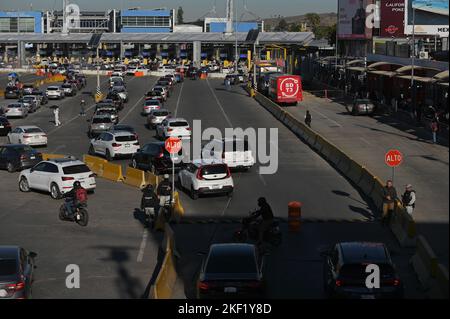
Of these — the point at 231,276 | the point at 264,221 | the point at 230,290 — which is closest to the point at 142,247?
the point at 264,221

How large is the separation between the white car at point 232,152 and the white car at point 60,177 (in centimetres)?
556

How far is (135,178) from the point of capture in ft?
106

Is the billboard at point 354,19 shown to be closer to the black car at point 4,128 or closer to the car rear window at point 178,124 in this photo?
the car rear window at point 178,124

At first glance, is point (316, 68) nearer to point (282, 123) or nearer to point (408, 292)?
point (282, 123)

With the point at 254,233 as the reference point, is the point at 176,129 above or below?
above

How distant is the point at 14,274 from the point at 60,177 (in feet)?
47.1

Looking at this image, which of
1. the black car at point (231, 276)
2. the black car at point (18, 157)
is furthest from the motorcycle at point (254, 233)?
the black car at point (18, 157)

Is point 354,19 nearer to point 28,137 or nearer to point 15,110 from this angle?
point 15,110

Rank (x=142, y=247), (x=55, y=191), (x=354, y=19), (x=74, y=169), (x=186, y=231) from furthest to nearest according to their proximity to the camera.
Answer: (x=354, y=19) < (x=55, y=191) < (x=74, y=169) < (x=186, y=231) < (x=142, y=247)

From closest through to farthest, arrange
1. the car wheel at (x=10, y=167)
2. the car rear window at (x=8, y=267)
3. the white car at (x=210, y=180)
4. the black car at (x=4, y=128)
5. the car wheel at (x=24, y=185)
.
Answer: the car rear window at (x=8, y=267)
the white car at (x=210, y=180)
the car wheel at (x=24, y=185)
the car wheel at (x=10, y=167)
the black car at (x=4, y=128)

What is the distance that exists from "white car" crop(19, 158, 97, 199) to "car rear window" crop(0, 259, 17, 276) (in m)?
13.7

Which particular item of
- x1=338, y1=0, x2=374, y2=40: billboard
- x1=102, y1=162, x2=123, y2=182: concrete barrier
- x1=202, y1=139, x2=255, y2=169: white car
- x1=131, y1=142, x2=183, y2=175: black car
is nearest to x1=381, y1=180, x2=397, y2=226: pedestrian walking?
x1=202, y1=139, x2=255, y2=169: white car

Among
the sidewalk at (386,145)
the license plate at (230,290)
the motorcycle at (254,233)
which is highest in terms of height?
the license plate at (230,290)

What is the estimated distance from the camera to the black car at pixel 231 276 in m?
14.8
